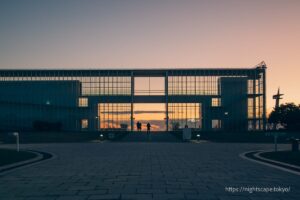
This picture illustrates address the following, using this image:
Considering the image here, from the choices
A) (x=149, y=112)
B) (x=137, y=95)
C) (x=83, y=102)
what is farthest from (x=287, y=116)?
(x=83, y=102)

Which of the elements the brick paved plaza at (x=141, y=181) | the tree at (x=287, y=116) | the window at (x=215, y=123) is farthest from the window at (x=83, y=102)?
the brick paved plaza at (x=141, y=181)

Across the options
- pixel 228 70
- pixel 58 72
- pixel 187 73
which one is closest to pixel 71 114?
pixel 58 72

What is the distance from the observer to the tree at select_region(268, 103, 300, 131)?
56375 mm

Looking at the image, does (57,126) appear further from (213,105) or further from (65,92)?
(213,105)

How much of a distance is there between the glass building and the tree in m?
4.61

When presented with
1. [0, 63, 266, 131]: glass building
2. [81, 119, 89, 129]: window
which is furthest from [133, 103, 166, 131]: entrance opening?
[81, 119, 89, 129]: window

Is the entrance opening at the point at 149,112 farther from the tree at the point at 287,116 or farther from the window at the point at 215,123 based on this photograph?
the tree at the point at 287,116

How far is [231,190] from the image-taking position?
8820 mm

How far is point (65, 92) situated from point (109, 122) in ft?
31.3

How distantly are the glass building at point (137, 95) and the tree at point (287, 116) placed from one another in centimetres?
461

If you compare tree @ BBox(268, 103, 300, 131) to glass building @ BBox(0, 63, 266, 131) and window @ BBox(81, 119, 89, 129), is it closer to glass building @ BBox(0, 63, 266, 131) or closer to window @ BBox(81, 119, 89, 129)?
glass building @ BBox(0, 63, 266, 131)

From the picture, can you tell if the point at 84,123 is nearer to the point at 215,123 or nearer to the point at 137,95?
the point at 137,95

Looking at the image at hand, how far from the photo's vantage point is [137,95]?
65125 millimetres

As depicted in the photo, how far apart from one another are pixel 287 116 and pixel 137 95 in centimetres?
2522
